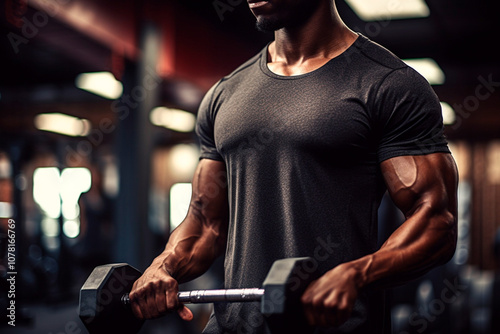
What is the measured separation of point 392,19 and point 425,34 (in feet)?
2.37

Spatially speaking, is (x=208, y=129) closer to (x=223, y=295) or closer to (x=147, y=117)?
(x=223, y=295)

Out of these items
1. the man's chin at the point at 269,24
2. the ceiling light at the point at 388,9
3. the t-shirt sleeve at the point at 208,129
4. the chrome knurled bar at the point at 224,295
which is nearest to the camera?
the chrome knurled bar at the point at 224,295

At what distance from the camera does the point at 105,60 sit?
504 cm

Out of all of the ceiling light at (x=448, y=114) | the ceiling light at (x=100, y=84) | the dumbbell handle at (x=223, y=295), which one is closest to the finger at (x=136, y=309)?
the dumbbell handle at (x=223, y=295)

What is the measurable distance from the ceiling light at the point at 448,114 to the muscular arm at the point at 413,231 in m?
6.96

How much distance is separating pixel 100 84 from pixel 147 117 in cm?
311

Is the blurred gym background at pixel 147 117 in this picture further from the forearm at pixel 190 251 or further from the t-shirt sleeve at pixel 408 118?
the t-shirt sleeve at pixel 408 118

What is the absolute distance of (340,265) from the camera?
109 cm

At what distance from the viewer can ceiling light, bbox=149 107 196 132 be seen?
29.7 ft

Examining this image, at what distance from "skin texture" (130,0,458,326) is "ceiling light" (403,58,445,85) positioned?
520 cm

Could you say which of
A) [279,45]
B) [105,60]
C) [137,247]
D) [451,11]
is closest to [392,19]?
[451,11]

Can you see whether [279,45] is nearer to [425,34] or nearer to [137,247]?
[137,247]

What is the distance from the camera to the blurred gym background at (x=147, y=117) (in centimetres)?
441

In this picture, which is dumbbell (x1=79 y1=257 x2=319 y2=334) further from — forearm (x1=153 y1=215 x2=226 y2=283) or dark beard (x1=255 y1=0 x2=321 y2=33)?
dark beard (x1=255 y1=0 x2=321 y2=33)
